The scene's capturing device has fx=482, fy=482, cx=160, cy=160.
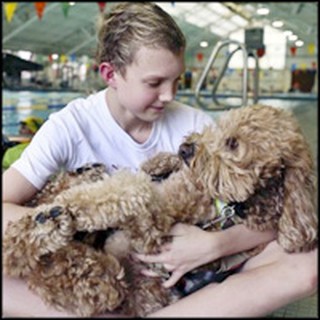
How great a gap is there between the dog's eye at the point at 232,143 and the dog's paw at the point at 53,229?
476 millimetres

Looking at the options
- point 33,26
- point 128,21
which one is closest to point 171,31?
point 128,21

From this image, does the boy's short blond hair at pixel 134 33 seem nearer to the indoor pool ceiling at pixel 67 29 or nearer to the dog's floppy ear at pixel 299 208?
the dog's floppy ear at pixel 299 208

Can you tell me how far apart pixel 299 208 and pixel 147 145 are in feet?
2.08

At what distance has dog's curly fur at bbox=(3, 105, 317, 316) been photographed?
3.49ft

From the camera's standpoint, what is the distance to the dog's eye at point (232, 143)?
130 centimetres

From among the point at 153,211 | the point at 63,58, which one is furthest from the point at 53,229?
the point at 63,58

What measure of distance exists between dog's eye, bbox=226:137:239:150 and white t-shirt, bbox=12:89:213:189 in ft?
0.64

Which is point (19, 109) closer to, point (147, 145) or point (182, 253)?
point (147, 145)

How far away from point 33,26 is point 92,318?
17.5 m

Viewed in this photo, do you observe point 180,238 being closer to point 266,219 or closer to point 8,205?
point 266,219

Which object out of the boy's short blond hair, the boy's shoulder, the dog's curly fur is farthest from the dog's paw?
the boy's shoulder

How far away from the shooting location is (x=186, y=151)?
1.37 meters

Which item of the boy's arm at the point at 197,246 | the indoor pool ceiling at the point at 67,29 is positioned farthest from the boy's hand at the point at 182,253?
the indoor pool ceiling at the point at 67,29

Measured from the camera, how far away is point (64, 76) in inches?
717
